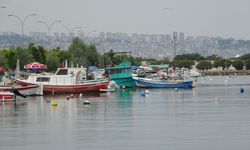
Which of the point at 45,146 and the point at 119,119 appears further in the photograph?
the point at 119,119

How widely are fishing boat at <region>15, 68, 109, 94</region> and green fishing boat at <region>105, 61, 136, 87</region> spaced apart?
22.4 metres

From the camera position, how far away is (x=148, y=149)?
39406 millimetres

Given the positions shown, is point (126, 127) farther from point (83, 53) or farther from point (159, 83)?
point (83, 53)

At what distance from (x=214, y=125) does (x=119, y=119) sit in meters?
8.85

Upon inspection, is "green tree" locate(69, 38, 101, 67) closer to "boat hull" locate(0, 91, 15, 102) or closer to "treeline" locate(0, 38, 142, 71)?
"treeline" locate(0, 38, 142, 71)

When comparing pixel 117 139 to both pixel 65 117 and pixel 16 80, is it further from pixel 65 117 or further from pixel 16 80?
pixel 16 80

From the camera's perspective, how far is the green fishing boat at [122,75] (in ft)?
418

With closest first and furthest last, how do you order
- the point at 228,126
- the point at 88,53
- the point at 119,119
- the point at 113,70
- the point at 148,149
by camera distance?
the point at 148,149, the point at 228,126, the point at 119,119, the point at 113,70, the point at 88,53

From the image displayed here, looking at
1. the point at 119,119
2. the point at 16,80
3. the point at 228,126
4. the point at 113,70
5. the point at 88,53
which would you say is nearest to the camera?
the point at 228,126

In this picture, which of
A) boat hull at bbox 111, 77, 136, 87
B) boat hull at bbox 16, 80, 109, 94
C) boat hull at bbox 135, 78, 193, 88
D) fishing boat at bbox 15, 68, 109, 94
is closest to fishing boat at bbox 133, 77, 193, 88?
boat hull at bbox 135, 78, 193, 88

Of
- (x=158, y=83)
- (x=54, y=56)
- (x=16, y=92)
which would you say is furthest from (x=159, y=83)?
(x=16, y=92)

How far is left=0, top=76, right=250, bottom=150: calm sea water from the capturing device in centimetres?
4147

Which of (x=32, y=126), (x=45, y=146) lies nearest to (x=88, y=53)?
A: (x=32, y=126)

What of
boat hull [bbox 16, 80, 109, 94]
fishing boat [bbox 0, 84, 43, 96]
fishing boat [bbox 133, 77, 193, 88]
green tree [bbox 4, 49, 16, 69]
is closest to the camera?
fishing boat [bbox 0, 84, 43, 96]
